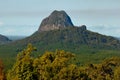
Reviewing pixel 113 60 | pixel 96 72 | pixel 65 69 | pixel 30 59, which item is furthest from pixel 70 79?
pixel 113 60

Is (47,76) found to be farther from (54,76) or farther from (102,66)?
(102,66)

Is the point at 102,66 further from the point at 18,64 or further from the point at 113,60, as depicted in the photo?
the point at 18,64

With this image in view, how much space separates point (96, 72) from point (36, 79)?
30.5 m

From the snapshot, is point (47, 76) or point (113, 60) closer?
point (47, 76)

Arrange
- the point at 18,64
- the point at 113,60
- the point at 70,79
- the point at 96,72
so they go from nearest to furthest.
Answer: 1. the point at 18,64
2. the point at 70,79
3. the point at 96,72
4. the point at 113,60

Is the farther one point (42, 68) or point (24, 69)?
point (42, 68)

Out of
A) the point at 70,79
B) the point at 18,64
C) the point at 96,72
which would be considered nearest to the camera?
the point at 18,64

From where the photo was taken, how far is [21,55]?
46.6 metres

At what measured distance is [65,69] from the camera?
Answer: 47562 millimetres

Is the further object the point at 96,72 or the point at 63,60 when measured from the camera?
the point at 96,72

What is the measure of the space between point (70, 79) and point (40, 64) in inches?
182

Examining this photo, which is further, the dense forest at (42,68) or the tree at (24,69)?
the dense forest at (42,68)

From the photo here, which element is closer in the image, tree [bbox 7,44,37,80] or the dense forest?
tree [bbox 7,44,37,80]

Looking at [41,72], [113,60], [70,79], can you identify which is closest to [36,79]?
[41,72]
